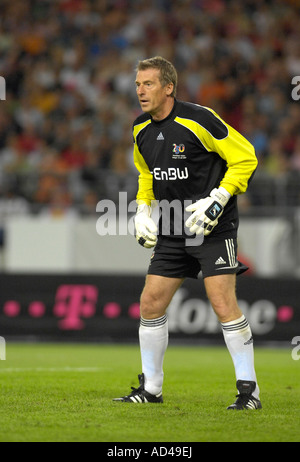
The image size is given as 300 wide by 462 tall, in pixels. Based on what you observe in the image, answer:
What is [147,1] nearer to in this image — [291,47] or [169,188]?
[291,47]

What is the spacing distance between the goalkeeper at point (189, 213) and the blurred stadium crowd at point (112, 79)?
8239 mm

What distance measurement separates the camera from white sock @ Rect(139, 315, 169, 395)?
6.56 metres

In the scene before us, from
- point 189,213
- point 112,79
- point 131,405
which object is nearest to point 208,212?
point 189,213

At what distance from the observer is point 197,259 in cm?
652

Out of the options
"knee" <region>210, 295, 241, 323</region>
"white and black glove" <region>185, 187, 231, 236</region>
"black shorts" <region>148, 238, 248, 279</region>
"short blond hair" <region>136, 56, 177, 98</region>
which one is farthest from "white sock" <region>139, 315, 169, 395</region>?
"short blond hair" <region>136, 56, 177, 98</region>

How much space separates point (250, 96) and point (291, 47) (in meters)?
1.70

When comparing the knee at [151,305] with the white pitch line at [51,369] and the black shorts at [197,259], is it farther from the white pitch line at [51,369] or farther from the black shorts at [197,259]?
the white pitch line at [51,369]

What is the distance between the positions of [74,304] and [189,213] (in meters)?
7.14

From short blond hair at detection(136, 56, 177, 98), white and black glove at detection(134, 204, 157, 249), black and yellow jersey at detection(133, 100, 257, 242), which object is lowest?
white and black glove at detection(134, 204, 157, 249)

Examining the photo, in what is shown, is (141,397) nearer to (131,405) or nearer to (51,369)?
(131,405)

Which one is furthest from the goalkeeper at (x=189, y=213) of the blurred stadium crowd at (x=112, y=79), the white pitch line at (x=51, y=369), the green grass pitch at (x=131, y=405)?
the blurred stadium crowd at (x=112, y=79)

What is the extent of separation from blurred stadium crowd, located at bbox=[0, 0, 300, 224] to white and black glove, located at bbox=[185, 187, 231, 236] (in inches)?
338

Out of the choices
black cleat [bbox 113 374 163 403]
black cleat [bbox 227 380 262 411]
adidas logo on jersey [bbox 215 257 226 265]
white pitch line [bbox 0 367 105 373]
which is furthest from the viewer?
white pitch line [bbox 0 367 105 373]

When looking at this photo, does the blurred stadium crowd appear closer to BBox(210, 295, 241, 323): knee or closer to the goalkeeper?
the goalkeeper
